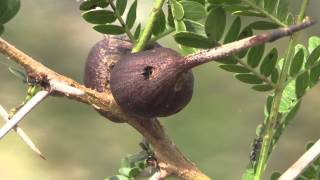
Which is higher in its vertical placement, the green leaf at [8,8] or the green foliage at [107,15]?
the green leaf at [8,8]

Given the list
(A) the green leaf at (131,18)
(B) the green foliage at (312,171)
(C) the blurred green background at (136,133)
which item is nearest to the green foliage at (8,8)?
(A) the green leaf at (131,18)

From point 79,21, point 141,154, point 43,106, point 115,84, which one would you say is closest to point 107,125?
point 43,106

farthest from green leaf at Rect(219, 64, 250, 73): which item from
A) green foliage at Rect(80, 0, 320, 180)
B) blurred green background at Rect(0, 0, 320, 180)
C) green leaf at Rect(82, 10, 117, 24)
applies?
blurred green background at Rect(0, 0, 320, 180)

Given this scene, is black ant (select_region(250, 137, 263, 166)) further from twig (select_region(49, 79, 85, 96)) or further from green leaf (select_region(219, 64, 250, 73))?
twig (select_region(49, 79, 85, 96))

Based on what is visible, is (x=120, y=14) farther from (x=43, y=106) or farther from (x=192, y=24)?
(x=43, y=106)

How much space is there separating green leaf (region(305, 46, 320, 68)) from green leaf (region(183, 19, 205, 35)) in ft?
0.37

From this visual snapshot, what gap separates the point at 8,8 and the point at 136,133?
188cm

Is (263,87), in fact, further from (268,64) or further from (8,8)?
(8,8)

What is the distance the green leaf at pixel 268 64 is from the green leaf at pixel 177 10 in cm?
11

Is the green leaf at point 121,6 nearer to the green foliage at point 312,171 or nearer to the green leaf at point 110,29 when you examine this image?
the green leaf at point 110,29

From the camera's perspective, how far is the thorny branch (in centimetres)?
47

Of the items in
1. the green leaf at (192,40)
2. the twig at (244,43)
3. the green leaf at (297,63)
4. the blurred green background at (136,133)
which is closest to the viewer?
the twig at (244,43)

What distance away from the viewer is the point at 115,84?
489 mm

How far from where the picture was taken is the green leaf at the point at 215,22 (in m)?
0.49
